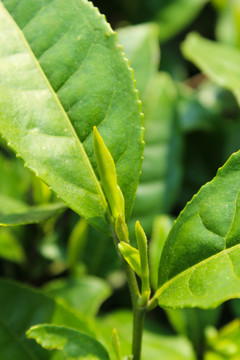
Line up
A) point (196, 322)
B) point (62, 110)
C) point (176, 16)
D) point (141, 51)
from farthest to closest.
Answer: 1. point (176, 16)
2. point (141, 51)
3. point (196, 322)
4. point (62, 110)

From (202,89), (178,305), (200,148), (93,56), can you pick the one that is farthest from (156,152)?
(178,305)

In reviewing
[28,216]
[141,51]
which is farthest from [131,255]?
[141,51]

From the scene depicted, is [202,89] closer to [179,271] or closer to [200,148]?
[200,148]

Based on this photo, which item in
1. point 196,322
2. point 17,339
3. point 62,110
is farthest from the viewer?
point 196,322

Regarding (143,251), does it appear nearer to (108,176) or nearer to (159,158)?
(108,176)

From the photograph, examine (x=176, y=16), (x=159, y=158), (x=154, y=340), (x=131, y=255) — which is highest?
(x=131, y=255)

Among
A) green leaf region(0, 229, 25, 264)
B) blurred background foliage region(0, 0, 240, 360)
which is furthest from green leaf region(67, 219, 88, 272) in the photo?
green leaf region(0, 229, 25, 264)

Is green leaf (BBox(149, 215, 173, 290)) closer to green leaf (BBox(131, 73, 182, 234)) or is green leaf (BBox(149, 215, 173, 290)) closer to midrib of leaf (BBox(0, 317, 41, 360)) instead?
green leaf (BBox(131, 73, 182, 234))
